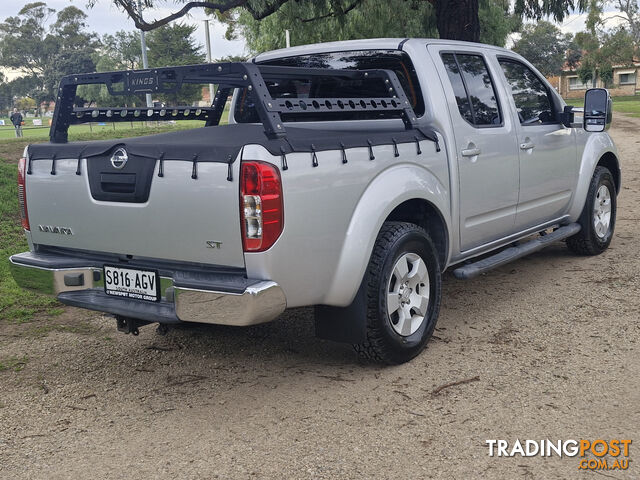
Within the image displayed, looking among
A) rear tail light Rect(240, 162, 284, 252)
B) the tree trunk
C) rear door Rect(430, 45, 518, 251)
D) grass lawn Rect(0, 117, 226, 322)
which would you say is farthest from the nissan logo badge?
the tree trunk

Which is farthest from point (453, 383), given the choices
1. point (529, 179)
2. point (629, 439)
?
point (529, 179)

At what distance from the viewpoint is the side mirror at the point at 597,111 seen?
586 cm

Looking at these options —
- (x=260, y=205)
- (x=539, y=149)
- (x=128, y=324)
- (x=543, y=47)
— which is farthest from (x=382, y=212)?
(x=543, y=47)

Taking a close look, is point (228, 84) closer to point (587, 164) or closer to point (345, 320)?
point (345, 320)

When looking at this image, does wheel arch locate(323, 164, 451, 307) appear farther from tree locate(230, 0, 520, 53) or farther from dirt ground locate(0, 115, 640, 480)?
tree locate(230, 0, 520, 53)

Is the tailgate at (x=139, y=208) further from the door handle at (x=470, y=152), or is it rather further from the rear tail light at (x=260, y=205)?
the door handle at (x=470, y=152)

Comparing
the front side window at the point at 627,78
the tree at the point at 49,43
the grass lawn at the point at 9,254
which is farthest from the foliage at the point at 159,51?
the grass lawn at the point at 9,254

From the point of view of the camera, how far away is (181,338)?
16.5 ft

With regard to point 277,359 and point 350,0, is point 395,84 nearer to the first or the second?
point 277,359

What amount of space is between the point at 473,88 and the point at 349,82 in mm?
889

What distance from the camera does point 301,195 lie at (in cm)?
353

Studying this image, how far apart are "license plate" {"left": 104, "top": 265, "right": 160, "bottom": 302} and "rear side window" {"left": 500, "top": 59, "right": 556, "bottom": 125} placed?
10.4ft

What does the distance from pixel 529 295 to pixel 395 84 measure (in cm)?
221

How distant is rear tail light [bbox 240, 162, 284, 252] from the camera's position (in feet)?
11.0
